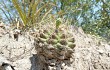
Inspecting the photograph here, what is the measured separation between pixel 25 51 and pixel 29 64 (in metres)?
0.17

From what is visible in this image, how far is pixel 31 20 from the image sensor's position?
12.0ft

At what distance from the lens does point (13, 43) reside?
301 cm

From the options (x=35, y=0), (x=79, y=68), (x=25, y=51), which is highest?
(x=35, y=0)

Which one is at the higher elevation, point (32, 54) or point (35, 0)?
Result: point (35, 0)

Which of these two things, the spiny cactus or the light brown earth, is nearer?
the spiny cactus

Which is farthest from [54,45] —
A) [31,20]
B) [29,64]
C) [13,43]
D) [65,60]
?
[31,20]

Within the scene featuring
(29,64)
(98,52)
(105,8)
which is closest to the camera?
(29,64)

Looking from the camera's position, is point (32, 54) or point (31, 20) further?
point (31, 20)

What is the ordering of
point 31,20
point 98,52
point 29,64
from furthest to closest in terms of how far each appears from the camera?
point 31,20
point 98,52
point 29,64

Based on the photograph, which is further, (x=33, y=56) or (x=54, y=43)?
(x=33, y=56)

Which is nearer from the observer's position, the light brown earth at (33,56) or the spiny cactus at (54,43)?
the spiny cactus at (54,43)

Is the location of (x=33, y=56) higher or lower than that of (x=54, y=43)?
lower

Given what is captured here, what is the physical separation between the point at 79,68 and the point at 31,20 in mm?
1047

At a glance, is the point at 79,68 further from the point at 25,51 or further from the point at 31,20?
the point at 31,20
